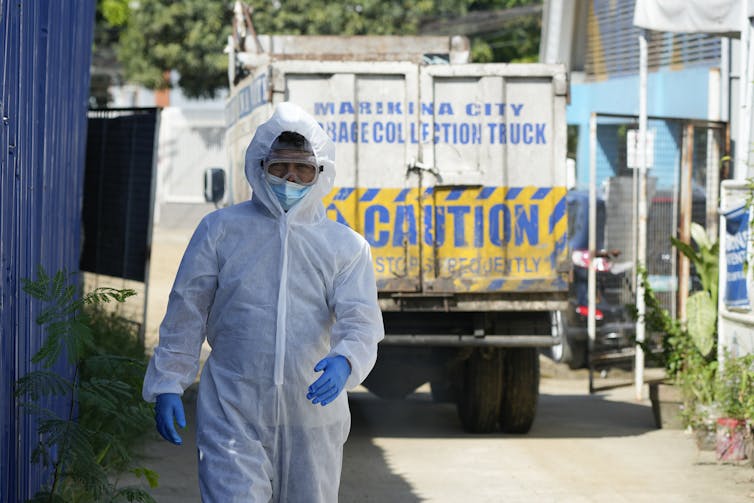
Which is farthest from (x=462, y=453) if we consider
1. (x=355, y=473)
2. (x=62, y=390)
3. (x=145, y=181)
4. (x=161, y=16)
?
(x=161, y=16)

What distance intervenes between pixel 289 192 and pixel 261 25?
2840 centimetres

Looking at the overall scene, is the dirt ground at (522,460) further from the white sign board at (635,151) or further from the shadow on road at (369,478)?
the white sign board at (635,151)

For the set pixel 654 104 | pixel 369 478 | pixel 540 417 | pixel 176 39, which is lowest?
pixel 369 478

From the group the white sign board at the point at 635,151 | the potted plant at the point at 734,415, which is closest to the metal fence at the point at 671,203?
the white sign board at the point at 635,151

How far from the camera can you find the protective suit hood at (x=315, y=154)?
5.09m

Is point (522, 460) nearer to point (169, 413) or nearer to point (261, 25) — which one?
point (169, 413)

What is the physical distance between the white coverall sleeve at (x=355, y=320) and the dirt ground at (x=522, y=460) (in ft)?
10.9

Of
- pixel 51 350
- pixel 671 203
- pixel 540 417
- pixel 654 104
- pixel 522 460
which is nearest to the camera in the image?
pixel 51 350

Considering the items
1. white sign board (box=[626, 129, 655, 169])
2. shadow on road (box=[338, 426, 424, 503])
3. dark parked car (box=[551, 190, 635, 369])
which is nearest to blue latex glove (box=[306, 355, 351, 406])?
shadow on road (box=[338, 426, 424, 503])

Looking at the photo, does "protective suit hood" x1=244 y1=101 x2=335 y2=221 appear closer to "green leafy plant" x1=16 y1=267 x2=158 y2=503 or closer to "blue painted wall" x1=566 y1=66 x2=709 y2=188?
"green leafy plant" x1=16 y1=267 x2=158 y2=503

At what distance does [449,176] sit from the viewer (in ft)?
32.9

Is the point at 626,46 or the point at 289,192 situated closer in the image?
the point at 289,192

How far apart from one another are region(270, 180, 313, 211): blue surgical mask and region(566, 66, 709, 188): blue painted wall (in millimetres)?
8978

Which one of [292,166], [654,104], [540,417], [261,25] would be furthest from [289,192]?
[261,25]
